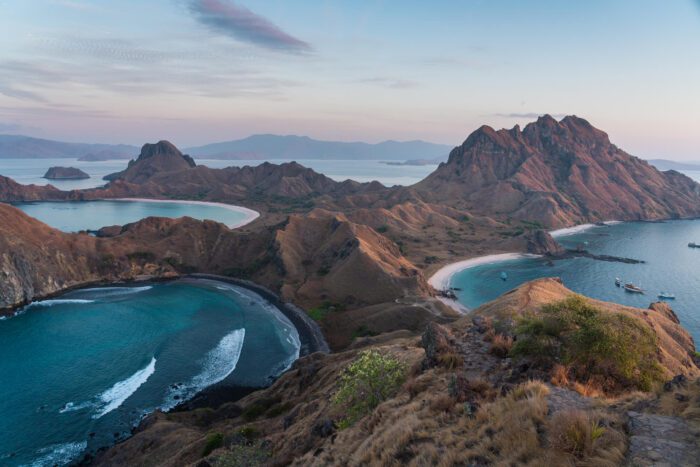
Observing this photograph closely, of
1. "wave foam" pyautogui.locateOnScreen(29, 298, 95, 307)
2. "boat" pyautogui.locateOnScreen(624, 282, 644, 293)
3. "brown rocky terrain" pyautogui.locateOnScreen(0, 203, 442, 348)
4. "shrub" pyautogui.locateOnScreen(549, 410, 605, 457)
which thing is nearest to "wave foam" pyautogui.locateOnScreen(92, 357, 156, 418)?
"brown rocky terrain" pyautogui.locateOnScreen(0, 203, 442, 348)

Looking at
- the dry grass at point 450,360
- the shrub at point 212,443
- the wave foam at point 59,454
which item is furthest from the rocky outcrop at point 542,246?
the wave foam at point 59,454

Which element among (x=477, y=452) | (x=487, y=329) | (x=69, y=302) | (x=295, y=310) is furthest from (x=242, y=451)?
(x=69, y=302)

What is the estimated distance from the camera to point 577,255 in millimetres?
164875

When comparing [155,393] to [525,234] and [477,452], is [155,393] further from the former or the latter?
[525,234]

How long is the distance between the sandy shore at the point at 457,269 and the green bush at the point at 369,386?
82.0 m

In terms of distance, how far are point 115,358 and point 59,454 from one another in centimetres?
2461

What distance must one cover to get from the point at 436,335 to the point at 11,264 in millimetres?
117479

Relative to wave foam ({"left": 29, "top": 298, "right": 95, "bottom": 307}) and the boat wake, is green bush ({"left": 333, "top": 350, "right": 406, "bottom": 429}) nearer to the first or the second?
the boat wake

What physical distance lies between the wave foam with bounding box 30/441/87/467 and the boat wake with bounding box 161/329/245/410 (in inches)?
443

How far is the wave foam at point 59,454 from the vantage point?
47.7 metres

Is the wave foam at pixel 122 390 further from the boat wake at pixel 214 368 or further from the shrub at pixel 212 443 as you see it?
the shrub at pixel 212 443

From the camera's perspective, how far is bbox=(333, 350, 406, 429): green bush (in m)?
23.9

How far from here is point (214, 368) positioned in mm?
71062

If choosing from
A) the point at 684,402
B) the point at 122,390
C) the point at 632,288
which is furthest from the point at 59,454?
the point at 632,288
